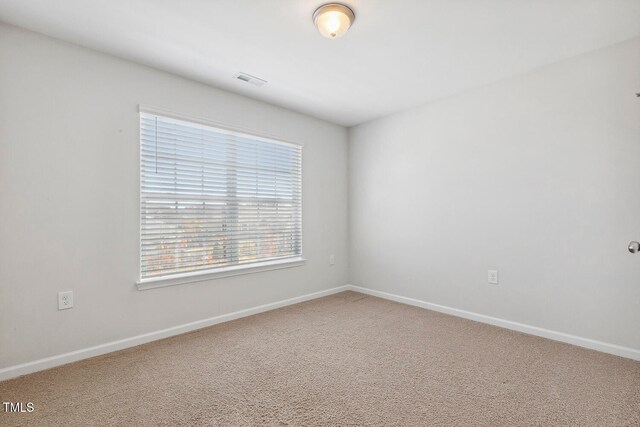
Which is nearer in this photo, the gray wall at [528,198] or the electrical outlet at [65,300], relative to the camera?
the electrical outlet at [65,300]

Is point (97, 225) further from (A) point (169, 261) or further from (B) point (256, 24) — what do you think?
(B) point (256, 24)

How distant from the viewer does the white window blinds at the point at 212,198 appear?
8.49 ft

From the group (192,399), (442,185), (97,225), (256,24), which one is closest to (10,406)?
(192,399)

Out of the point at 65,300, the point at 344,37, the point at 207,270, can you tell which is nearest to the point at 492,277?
the point at 344,37

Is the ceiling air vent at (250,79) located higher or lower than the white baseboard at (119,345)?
higher

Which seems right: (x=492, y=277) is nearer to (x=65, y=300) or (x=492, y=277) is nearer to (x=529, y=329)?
(x=529, y=329)

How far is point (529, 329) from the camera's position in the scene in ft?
8.77

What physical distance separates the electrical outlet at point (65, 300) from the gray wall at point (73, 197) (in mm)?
35

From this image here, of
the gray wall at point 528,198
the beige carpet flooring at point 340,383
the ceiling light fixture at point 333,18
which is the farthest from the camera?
the gray wall at point 528,198

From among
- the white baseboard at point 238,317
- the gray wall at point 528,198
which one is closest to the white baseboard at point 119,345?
the white baseboard at point 238,317

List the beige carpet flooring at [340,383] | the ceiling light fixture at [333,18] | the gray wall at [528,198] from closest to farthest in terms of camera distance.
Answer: the beige carpet flooring at [340,383] → the ceiling light fixture at [333,18] → the gray wall at [528,198]

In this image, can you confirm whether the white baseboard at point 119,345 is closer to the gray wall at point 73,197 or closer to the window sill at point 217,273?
the gray wall at point 73,197

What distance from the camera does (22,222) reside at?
6.64 ft

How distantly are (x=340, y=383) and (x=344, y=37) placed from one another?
233 cm
